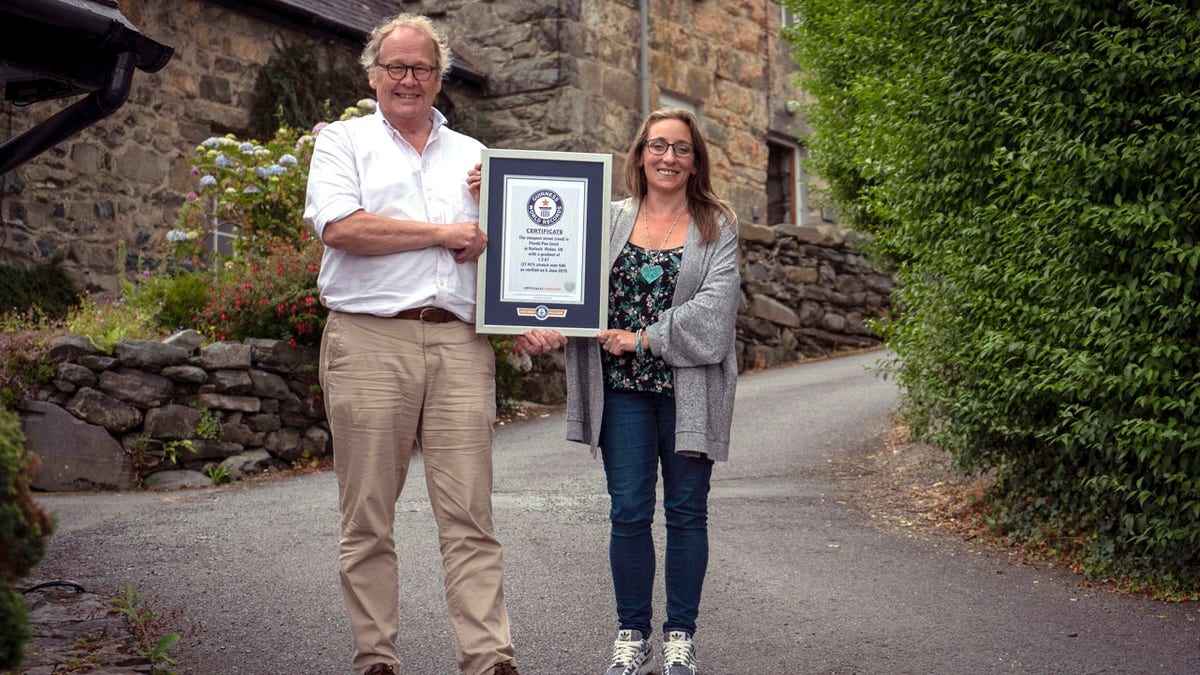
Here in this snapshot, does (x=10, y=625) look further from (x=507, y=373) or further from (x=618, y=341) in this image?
(x=507, y=373)

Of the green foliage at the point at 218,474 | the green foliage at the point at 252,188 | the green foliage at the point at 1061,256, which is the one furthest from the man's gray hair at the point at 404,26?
the green foliage at the point at 252,188

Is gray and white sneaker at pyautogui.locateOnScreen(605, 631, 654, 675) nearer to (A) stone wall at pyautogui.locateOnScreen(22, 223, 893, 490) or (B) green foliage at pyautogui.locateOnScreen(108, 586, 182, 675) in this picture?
(B) green foliage at pyautogui.locateOnScreen(108, 586, 182, 675)

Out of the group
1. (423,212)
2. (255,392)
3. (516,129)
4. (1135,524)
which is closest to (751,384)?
(516,129)

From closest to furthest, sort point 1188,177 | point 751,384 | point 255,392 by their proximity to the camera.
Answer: point 1188,177, point 255,392, point 751,384

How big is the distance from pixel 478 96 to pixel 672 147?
1097 cm

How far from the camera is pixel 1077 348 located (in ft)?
19.6

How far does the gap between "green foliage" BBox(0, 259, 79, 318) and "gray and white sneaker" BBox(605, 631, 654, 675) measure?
7.49m

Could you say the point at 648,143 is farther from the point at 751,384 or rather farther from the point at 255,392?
the point at 751,384

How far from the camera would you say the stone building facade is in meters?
11.2

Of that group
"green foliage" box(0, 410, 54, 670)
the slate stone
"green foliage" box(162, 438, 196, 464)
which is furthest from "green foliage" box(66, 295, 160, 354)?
"green foliage" box(0, 410, 54, 670)

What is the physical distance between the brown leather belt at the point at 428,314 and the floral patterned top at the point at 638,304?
1.90 ft

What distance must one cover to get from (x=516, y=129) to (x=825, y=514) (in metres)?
8.12

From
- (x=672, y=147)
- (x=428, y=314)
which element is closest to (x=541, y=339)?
(x=428, y=314)

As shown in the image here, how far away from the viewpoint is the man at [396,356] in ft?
12.7
